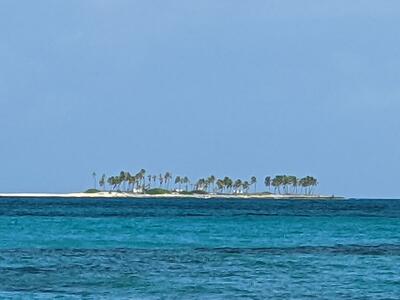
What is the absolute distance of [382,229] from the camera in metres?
79.3

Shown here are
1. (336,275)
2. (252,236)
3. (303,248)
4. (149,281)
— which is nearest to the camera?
(149,281)

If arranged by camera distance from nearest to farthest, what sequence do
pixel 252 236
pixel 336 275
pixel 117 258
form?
pixel 336 275 < pixel 117 258 < pixel 252 236

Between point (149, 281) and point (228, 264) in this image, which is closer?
point (149, 281)

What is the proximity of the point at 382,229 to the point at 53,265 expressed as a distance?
42160 millimetres

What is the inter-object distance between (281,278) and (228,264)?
5843mm

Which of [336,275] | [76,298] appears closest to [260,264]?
[336,275]

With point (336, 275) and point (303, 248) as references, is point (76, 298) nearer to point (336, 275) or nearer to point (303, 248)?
point (336, 275)

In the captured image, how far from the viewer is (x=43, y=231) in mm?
70625

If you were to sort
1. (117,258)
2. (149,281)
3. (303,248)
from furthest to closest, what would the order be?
(303,248)
(117,258)
(149,281)

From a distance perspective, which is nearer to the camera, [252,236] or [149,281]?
[149,281]

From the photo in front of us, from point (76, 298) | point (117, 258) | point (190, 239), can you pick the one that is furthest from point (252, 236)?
point (76, 298)

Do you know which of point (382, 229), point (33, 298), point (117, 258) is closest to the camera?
point (33, 298)

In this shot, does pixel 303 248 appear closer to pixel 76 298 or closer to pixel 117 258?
pixel 117 258

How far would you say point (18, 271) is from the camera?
39.3m
